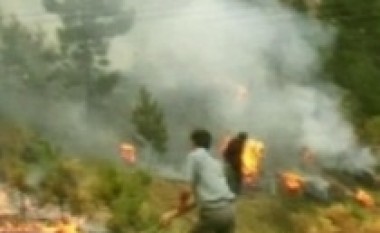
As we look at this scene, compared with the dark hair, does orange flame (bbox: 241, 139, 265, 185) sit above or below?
below

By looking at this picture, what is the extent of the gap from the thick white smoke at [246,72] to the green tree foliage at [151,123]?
13cm

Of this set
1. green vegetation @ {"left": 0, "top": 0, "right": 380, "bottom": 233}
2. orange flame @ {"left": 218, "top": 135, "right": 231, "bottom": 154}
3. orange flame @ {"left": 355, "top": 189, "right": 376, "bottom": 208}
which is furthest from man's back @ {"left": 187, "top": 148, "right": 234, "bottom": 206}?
orange flame @ {"left": 355, "top": 189, "right": 376, "bottom": 208}

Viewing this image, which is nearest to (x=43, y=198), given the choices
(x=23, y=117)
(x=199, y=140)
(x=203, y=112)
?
(x=23, y=117)

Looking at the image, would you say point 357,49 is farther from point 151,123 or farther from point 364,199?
point 151,123

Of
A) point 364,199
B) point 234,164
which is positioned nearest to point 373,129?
point 364,199

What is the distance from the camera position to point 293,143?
6.98 m

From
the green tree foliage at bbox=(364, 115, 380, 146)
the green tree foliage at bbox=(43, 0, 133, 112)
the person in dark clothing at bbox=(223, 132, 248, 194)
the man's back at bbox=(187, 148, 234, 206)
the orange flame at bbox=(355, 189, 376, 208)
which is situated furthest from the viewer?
the green tree foliage at bbox=(364, 115, 380, 146)

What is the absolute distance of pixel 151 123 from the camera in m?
6.61

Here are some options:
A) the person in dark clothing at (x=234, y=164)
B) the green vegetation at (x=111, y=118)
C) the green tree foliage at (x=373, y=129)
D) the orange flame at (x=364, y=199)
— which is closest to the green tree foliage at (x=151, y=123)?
the green vegetation at (x=111, y=118)

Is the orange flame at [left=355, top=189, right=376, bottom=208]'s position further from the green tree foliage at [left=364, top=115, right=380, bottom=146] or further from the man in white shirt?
the man in white shirt

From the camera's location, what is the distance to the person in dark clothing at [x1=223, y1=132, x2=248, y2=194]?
506 cm

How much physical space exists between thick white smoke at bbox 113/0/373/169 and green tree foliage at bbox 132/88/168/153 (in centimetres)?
13

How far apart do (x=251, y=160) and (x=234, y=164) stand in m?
1.01

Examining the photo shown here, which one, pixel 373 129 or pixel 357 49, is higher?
pixel 357 49
